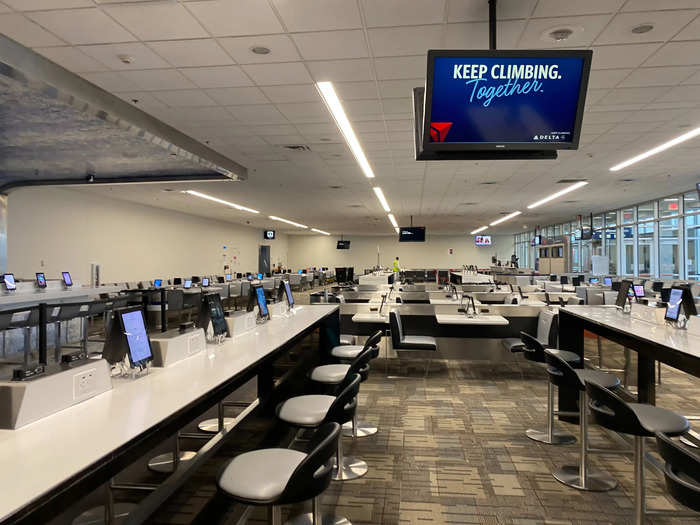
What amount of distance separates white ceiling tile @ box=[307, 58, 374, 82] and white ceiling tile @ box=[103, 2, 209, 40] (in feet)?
3.32

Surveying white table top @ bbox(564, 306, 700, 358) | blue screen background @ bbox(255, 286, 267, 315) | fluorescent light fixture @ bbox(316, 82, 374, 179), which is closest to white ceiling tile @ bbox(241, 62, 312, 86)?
fluorescent light fixture @ bbox(316, 82, 374, 179)

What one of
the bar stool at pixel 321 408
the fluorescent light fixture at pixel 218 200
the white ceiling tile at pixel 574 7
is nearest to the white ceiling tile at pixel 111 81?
the bar stool at pixel 321 408

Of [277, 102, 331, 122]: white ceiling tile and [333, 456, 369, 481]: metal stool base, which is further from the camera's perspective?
[277, 102, 331, 122]: white ceiling tile

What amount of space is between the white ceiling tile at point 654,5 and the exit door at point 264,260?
74.0 feet

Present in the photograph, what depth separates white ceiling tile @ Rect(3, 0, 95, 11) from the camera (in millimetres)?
3047

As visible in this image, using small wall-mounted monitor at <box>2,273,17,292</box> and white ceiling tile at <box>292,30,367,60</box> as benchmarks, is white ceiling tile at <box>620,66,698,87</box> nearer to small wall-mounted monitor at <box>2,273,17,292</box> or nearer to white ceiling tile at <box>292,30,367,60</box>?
white ceiling tile at <box>292,30,367,60</box>

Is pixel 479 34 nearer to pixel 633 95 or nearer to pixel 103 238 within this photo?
pixel 633 95

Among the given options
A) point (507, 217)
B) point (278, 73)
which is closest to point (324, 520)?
point (278, 73)

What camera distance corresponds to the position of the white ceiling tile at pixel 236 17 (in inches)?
121

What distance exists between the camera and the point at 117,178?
9094mm

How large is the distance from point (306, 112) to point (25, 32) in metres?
2.69

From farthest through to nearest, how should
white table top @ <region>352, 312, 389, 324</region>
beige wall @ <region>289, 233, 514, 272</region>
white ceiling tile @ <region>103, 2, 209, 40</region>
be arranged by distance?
beige wall @ <region>289, 233, 514, 272</region> < white table top @ <region>352, 312, 389, 324</region> < white ceiling tile @ <region>103, 2, 209, 40</region>

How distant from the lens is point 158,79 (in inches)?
172

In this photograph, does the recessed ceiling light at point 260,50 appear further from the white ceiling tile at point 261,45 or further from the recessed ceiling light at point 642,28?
the recessed ceiling light at point 642,28
